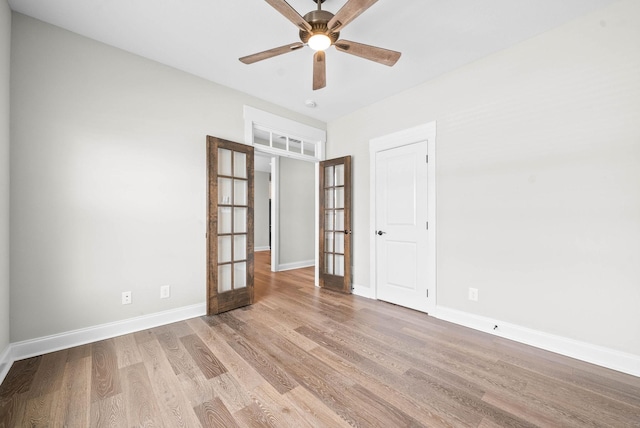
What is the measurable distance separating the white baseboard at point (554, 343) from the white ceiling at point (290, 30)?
2653 millimetres

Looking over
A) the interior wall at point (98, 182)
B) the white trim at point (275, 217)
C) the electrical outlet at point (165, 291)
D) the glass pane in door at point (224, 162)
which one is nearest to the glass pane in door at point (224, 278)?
the interior wall at point (98, 182)

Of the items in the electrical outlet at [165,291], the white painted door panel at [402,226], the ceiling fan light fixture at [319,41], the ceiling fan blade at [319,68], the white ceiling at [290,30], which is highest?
the white ceiling at [290,30]

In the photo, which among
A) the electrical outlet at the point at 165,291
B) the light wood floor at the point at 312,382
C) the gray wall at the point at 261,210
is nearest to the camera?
the light wood floor at the point at 312,382

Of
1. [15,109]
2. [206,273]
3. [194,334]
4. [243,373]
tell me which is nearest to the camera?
[243,373]

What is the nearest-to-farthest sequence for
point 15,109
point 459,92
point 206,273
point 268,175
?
point 15,109 → point 459,92 → point 206,273 → point 268,175

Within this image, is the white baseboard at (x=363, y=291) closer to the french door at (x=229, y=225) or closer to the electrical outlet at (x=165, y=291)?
the french door at (x=229, y=225)

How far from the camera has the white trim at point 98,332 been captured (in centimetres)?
208

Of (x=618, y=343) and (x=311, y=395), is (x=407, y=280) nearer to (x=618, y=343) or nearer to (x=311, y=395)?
(x=618, y=343)

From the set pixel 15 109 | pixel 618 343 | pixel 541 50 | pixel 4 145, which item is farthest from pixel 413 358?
pixel 15 109

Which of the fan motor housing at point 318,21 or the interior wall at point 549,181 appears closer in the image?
the fan motor housing at point 318,21

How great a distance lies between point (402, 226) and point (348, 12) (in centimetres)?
243

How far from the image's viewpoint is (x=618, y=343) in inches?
76.8

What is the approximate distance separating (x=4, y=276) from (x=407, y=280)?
376cm

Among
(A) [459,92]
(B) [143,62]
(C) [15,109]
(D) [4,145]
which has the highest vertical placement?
(B) [143,62]
